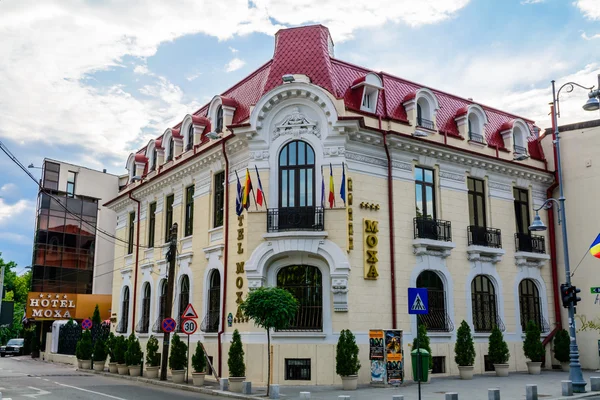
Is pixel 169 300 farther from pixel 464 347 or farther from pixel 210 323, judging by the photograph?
pixel 464 347

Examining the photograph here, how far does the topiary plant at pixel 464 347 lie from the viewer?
2227 cm

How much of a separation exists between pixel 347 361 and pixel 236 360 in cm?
365

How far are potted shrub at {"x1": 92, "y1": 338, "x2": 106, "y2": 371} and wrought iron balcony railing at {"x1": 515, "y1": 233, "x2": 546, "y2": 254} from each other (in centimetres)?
2100

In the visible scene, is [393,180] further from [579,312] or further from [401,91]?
[579,312]

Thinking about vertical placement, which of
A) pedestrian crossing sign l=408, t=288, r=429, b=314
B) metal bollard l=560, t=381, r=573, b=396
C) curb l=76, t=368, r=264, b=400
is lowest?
curb l=76, t=368, r=264, b=400

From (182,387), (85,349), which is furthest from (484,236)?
(85,349)

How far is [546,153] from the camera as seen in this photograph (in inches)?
1147

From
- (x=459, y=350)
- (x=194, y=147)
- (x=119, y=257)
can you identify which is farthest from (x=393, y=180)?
(x=119, y=257)

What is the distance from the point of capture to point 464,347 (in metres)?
22.3

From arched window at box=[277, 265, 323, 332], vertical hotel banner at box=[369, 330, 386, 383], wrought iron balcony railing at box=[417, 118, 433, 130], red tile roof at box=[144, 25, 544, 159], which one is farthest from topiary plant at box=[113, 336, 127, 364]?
wrought iron balcony railing at box=[417, 118, 433, 130]

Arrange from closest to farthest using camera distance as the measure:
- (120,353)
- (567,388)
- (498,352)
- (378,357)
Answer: (567,388), (378,357), (498,352), (120,353)

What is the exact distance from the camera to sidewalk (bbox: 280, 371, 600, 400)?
17.0 m

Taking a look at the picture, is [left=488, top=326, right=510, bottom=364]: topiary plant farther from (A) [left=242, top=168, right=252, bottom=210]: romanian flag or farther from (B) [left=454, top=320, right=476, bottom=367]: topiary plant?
(A) [left=242, top=168, right=252, bottom=210]: romanian flag

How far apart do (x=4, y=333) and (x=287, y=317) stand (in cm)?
7327
